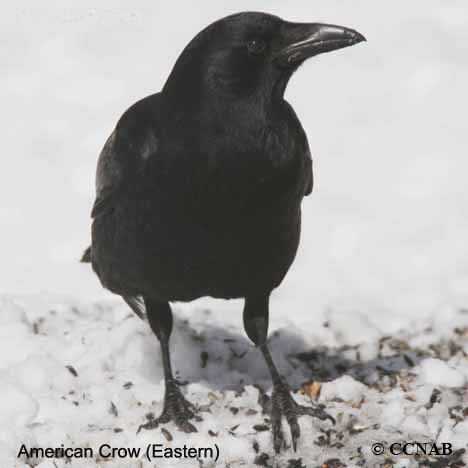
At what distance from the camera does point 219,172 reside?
186 inches

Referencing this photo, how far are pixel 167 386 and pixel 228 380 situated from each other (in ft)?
1.37

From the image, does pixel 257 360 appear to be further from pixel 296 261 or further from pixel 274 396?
pixel 296 261

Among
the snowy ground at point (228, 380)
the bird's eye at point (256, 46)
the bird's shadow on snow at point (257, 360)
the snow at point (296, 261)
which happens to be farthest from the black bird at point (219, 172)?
the bird's shadow on snow at point (257, 360)

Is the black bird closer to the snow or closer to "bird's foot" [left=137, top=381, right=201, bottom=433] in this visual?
"bird's foot" [left=137, top=381, right=201, bottom=433]

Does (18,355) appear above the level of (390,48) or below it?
below

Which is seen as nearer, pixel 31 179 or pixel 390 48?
pixel 31 179

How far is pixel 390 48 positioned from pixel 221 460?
20.3ft

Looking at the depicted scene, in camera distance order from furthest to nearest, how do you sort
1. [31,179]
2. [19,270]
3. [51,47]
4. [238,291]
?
[51,47] < [31,179] < [19,270] < [238,291]

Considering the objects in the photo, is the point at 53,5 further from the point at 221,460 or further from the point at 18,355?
the point at 221,460

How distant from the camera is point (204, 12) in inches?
419

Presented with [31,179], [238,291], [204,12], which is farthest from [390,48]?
[238,291]

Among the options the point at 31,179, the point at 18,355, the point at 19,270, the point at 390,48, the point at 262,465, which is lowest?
the point at 262,465

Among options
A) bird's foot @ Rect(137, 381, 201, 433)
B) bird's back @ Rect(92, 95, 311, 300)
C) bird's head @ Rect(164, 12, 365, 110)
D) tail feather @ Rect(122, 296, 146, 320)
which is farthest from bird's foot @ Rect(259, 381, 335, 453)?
bird's head @ Rect(164, 12, 365, 110)

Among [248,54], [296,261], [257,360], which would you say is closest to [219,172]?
[248,54]
